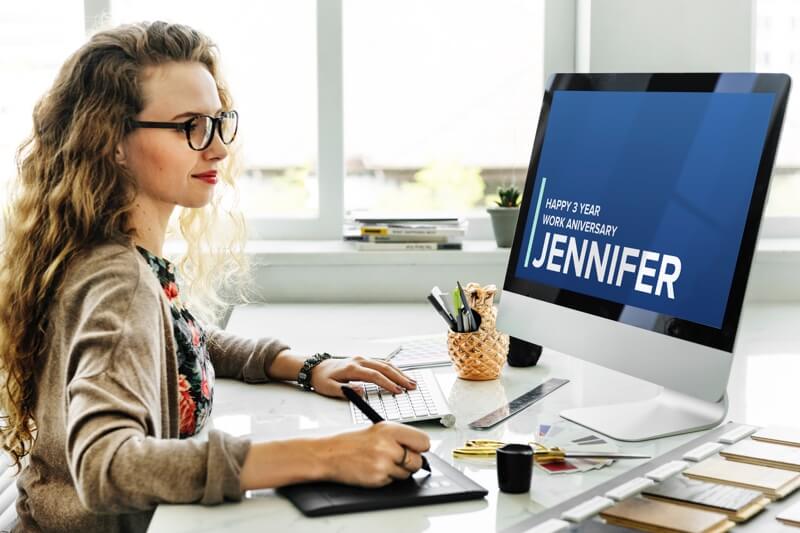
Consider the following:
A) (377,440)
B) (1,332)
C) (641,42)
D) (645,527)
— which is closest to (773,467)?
(645,527)

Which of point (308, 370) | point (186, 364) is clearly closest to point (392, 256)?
point (308, 370)

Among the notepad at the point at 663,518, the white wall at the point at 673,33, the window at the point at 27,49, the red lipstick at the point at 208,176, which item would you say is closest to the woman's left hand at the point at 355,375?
the red lipstick at the point at 208,176

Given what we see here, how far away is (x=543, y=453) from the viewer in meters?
1.30

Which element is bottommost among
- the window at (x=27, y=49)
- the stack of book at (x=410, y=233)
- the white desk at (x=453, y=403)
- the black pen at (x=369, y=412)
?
the white desk at (x=453, y=403)

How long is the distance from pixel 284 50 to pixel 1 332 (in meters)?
1.62

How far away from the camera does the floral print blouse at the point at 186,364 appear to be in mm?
1450

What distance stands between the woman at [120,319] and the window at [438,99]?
128 cm

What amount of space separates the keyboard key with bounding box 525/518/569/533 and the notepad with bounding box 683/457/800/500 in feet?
0.72

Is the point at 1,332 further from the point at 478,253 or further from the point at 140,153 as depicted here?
the point at 478,253

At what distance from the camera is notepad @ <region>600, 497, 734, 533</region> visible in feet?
3.43

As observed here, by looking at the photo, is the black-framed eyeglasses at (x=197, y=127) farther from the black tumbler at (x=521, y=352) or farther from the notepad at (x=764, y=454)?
the notepad at (x=764, y=454)

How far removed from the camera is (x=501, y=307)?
5.60 ft

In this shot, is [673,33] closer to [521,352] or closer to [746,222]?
[521,352]

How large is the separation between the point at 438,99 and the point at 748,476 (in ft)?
5.95
